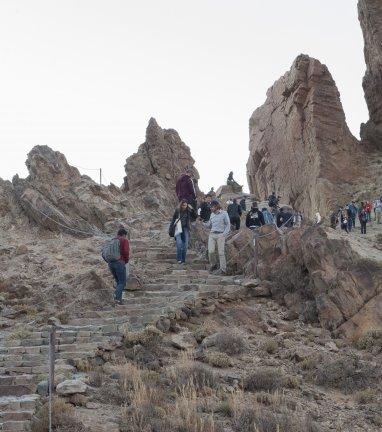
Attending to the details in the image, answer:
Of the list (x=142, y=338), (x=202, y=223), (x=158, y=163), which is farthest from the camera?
(x=158, y=163)

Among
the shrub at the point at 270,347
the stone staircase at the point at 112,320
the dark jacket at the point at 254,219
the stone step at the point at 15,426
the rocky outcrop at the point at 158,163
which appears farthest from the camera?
the rocky outcrop at the point at 158,163

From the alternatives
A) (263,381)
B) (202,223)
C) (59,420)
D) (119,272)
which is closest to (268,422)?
(263,381)

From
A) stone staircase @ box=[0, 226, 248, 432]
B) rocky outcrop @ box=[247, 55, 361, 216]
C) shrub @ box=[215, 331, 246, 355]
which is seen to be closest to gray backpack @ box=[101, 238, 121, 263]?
stone staircase @ box=[0, 226, 248, 432]

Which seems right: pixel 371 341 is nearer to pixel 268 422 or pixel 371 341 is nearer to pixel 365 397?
pixel 365 397

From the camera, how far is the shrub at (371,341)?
1228cm

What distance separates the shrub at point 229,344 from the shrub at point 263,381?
1.31m

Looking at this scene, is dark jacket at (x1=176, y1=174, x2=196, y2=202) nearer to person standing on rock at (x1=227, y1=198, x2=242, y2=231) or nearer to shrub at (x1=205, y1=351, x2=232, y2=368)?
person standing on rock at (x1=227, y1=198, x2=242, y2=231)

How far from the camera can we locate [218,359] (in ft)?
Answer: 36.7

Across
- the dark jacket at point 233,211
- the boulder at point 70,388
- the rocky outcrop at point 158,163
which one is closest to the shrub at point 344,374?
the boulder at point 70,388

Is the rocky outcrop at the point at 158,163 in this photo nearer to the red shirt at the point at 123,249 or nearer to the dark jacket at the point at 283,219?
the dark jacket at the point at 283,219

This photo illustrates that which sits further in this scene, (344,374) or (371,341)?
(371,341)

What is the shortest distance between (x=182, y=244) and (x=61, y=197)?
21.8ft

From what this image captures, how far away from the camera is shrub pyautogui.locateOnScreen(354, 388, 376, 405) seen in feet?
33.9

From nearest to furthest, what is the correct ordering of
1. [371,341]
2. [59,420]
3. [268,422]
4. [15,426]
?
[59,420], [15,426], [268,422], [371,341]
